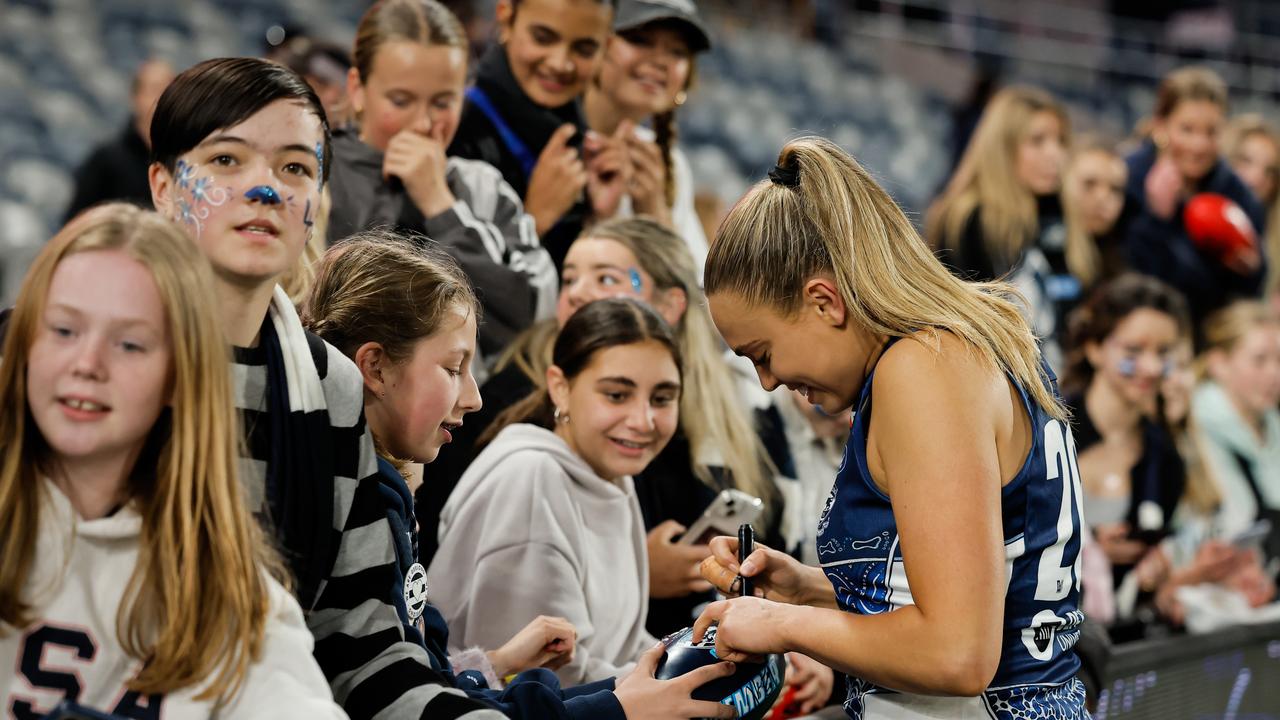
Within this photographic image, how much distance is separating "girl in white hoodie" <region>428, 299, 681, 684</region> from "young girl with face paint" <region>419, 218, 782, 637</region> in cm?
17

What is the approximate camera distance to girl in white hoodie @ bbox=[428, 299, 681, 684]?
2.60 meters

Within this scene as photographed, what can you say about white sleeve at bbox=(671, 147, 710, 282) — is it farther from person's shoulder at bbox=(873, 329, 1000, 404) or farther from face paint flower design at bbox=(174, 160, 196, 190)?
face paint flower design at bbox=(174, 160, 196, 190)

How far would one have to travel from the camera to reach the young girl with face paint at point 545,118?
11.9 ft

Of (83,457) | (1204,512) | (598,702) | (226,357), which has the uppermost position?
(226,357)

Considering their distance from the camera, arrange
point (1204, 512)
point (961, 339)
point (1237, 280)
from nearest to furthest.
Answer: point (961, 339) → point (1204, 512) → point (1237, 280)

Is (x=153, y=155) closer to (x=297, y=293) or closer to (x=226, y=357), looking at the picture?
(x=226, y=357)

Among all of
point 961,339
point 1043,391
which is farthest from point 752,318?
point 1043,391

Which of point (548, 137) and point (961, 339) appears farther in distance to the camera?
point (548, 137)

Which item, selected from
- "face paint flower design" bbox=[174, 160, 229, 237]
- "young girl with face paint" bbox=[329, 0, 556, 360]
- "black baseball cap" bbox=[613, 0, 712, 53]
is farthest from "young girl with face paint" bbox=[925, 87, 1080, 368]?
"face paint flower design" bbox=[174, 160, 229, 237]

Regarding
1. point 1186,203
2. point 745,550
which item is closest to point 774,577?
point 745,550

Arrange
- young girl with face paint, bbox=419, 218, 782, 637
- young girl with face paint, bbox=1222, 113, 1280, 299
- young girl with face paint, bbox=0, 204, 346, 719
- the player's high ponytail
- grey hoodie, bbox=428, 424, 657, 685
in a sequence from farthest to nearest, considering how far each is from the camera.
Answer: young girl with face paint, bbox=1222, 113, 1280, 299 < young girl with face paint, bbox=419, 218, 782, 637 < grey hoodie, bbox=428, 424, 657, 685 < the player's high ponytail < young girl with face paint, bbox=0, 204, 346, 719

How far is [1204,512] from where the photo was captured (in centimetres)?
462

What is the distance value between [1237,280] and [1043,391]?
4.75m

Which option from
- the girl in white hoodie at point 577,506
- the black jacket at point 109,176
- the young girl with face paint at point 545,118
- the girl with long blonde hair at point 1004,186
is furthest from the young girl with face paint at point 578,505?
the black jacket at point 109,176
